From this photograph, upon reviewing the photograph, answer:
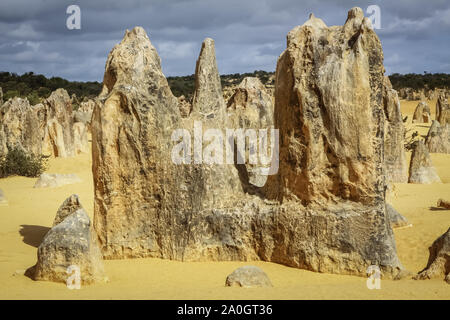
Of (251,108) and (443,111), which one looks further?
(443,111)

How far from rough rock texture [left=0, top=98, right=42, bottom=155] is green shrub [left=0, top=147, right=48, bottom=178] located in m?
0.77

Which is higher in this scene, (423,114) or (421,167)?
(423,114)

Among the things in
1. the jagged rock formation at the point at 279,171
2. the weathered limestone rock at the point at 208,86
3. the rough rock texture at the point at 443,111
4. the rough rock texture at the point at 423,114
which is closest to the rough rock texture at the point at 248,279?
the jagged rock formation at the point at 279,171

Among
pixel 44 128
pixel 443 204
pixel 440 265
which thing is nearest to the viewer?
pixel 440 265

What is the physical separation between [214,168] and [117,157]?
1.39 m

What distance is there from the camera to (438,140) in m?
21.9

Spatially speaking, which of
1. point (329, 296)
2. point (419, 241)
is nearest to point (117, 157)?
point (329, 296)

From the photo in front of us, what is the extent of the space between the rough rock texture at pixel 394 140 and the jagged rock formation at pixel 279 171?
8185 millimetres

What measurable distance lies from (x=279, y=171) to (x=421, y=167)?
29.3ft

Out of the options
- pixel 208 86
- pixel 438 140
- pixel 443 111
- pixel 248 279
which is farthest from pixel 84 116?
pixel 248 279

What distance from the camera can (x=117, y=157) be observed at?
8.03 meters

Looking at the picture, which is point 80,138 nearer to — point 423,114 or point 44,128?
point 44,128

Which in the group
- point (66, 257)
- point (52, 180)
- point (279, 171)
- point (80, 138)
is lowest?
point (66, 257)

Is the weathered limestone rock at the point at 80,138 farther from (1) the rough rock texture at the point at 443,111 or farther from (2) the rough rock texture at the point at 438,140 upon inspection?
(1) the rough rock texture at the point at 443,111
